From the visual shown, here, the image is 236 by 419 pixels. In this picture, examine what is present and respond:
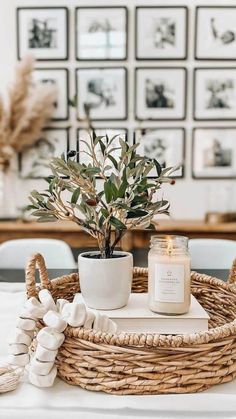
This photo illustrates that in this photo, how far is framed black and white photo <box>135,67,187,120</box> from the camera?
305 cm

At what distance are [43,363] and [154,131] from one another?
8.15 feet

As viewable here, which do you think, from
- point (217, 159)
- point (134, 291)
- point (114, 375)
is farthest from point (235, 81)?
point (114, 375)

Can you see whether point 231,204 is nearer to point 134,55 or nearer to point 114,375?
point 134,55

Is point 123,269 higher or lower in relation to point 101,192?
lower

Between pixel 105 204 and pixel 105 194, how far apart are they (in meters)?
0.03

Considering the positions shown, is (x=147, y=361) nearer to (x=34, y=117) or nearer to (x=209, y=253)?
(x=209, y=253)

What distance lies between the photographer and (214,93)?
10.1 feet

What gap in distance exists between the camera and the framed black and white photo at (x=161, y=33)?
302 centimetres

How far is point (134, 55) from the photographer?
3.05 m

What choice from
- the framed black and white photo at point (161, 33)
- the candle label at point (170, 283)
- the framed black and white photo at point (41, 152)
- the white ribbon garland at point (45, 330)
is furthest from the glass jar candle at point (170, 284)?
the framed black and white photo at point (161, 33)

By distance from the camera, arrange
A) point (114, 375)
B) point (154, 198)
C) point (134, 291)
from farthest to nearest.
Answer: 1. point (134, 291)
2. point (154, 198)
3. point (114, 375)

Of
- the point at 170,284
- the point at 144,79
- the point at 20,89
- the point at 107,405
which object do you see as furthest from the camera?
the point at 144,79

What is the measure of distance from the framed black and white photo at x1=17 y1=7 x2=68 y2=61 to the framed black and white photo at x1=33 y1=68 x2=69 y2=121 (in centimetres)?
8

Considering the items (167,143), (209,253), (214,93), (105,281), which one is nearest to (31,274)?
(105,281)
